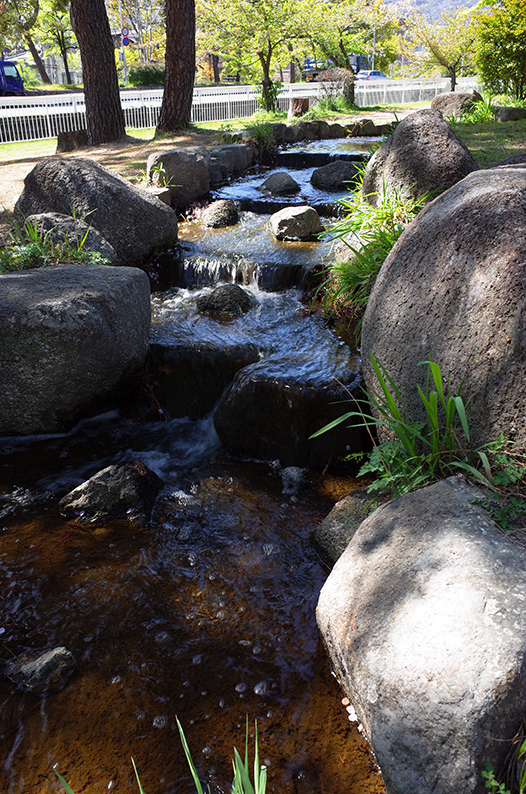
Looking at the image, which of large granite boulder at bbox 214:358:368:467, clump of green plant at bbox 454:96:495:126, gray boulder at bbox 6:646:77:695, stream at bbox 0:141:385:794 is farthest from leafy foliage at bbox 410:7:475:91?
gray boulder at bbox 6:646:77:695

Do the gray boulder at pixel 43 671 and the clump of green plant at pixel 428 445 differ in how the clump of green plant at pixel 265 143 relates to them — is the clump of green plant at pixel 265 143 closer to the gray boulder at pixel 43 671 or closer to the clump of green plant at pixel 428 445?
the clump of green plant at pixel 428 445

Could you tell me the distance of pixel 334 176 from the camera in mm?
9945

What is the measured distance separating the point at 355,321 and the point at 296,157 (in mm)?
8083

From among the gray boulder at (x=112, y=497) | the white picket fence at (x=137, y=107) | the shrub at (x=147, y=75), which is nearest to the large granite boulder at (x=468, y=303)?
the gray boulder at (x=112, y=497)

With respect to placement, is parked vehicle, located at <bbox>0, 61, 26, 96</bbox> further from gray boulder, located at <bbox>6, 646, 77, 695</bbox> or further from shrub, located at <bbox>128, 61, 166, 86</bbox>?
gray boulder, located at <bbox>6, 646, 77, 695</bbox>

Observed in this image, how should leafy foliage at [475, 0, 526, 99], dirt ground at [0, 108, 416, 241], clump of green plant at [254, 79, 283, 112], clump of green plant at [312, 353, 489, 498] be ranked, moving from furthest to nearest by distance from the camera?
clump of green plant at [254, 79, 283, 112], leafy foliage at [475, 0, 526, 99], dirt ground at [0, 108, 416, 241], clump of green plant at [312, 353, 489, 498]

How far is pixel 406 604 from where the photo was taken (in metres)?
2.18

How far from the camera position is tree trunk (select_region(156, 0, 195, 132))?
37.9 feet

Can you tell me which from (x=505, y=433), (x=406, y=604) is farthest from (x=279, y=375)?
(x=406, y=604)

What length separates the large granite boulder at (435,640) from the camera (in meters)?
1.81

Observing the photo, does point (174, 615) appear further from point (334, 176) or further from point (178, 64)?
point (178, 64)

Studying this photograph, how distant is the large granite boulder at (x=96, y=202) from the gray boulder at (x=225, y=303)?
1301mm

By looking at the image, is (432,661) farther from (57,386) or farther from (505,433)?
(57,386)

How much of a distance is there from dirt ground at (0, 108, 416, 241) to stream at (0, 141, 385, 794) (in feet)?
18.2
